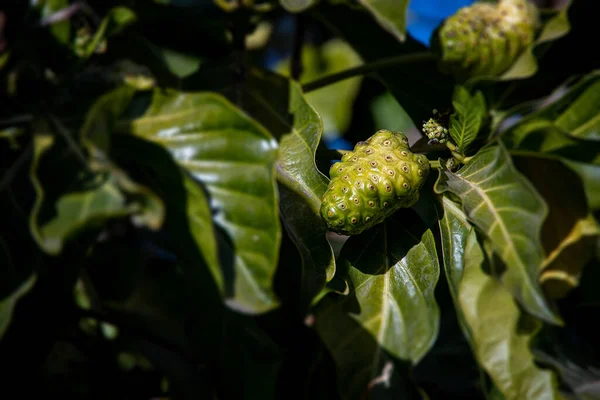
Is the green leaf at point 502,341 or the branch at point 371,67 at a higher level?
the branch at point 371,67

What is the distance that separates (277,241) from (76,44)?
473 millimetres

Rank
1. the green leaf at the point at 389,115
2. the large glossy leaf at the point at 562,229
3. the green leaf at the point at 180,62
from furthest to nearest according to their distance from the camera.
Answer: the green leaf at the point at 389,115 < the green leaf at the point at 180,62 < the large glossy leaf at the point at 562,229

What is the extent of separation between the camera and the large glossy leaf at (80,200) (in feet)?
2.14

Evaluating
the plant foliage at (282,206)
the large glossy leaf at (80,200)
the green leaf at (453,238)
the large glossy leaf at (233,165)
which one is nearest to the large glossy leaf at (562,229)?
the plant foliage at (282,206)

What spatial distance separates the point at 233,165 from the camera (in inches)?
30.6

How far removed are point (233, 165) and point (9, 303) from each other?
34cm

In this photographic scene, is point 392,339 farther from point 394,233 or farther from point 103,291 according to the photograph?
point 103,291

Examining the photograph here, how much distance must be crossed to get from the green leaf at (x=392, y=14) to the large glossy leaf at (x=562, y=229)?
0.31 metres

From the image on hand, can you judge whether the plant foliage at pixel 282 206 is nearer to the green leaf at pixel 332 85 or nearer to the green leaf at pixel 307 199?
the green leaf at pixel 307 199

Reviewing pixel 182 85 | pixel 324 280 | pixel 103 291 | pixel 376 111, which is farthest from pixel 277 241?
pixel 376 111

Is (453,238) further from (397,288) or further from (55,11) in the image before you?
(55,11)

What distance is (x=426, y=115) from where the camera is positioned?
3.75ft

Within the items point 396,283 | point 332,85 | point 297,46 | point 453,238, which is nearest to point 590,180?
point 453,238

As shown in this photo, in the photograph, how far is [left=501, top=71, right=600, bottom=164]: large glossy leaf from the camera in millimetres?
789
